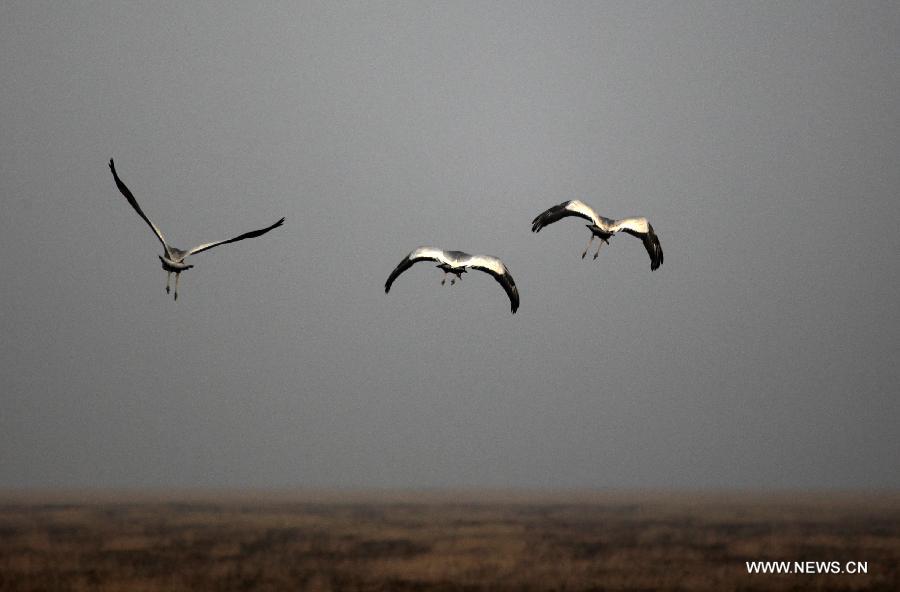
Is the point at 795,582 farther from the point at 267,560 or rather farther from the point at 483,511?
the point at 483,511

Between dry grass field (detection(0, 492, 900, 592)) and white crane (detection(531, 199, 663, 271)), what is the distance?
15.9 metres

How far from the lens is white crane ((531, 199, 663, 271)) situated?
26.2 metres

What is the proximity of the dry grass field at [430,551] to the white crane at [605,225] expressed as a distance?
52.3 ft

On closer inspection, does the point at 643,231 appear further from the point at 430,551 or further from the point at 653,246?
the point at 430,551

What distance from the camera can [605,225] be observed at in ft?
90.8

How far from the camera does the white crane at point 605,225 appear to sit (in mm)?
26188

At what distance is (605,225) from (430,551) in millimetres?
29682

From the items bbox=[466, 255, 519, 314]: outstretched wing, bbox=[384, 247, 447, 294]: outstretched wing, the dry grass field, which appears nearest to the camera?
bbox=[384, 247, 447, 294]: outstretched wing

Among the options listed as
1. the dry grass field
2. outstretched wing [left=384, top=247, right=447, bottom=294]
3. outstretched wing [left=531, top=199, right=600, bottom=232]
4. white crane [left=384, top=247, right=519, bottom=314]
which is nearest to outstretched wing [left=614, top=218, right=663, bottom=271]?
outstretched wing [left=531, top=199, right=600, bottom=232]

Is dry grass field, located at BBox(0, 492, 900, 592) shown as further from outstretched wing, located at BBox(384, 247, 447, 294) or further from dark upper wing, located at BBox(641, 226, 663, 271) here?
dark upper wing, located at BBox(641, 226, 663, 271)

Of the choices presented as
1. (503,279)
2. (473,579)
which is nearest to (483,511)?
(473,579)

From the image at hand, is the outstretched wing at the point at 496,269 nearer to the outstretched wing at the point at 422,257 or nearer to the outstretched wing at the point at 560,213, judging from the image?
the outstretched wing at the point at 422,257

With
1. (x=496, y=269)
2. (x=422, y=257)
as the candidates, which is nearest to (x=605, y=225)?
(x=496, y=269)

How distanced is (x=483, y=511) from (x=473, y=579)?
60108 mm
